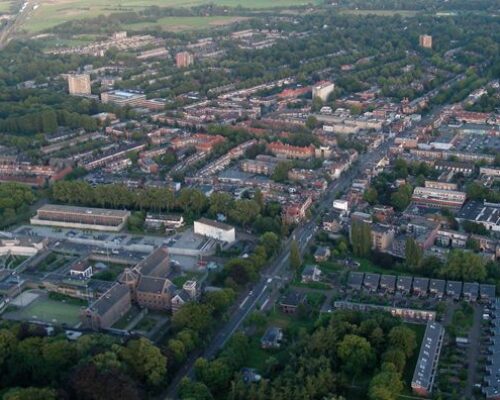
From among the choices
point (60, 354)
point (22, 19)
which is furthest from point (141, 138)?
point (22, 19)

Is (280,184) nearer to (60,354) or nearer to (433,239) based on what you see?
(433,239)

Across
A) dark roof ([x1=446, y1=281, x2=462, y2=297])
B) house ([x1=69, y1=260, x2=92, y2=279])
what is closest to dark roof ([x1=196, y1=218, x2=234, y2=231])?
house ([x1=69, y1=260, x2=92, y2=279])

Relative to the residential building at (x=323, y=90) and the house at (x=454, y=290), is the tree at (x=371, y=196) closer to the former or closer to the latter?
the house at (x=454, y=290)

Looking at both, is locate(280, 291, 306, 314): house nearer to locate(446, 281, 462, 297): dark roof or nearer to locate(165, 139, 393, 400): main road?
locate(165, 139, 393, 400): main road

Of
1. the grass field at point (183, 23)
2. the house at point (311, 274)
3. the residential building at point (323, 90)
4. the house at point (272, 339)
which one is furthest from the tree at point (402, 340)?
the grass field at point (183, 23)

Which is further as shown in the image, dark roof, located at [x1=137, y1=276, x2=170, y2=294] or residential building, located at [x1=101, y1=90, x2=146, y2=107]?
residential building, located at [x1=101, y1=90, x2=146, y2=107]

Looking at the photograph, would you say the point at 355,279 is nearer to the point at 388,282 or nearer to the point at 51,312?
the point at 388,282
